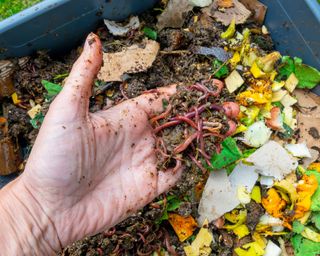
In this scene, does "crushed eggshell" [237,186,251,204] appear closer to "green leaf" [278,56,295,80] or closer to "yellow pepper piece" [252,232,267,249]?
"yellow pepper piece" [252,232,267,249]

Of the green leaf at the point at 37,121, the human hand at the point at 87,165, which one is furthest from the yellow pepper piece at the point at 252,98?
the green leaf at the point at 37,121

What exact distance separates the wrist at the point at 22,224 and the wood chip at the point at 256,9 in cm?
207

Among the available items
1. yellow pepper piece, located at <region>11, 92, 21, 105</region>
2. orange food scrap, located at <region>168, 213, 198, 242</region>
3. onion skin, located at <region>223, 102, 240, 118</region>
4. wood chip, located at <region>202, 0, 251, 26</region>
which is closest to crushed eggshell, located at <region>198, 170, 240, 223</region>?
orange food scrap, located at <region>168, 213, 198, 242</region>

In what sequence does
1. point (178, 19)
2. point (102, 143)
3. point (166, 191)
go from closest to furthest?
point (102, 143)
point (166, 191)
point (178, 19)

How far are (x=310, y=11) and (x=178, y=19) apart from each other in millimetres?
890

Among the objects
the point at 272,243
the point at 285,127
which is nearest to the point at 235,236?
the point at 272,243

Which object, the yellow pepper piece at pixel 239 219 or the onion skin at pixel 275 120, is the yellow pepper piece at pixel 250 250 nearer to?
the yellow pepper piece at pixel 239 219

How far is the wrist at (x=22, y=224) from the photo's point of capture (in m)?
2.64

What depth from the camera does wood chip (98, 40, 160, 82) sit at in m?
3.34

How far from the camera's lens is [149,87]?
3387 mm

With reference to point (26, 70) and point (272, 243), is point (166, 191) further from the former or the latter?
point (26, 70)

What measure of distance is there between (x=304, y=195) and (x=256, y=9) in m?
1.36

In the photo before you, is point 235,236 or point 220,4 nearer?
point 235,236

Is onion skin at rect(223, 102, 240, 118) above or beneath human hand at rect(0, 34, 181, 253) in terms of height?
beneath
